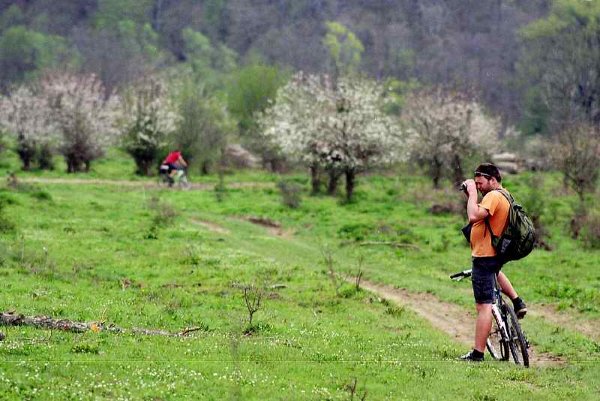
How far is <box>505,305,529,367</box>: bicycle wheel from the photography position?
439 inches

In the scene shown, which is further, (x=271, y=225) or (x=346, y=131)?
(x=346, y=131)

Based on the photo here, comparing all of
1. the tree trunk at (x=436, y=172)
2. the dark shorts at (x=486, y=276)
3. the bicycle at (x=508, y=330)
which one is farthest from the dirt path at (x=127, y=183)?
the dark shorts at (x=486, y=276)

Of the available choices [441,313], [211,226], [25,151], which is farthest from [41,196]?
[441,313]

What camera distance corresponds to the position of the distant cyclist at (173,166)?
4253 centimetres

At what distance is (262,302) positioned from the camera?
16266 millimetres

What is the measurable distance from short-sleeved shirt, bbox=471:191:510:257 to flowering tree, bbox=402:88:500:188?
104 feet

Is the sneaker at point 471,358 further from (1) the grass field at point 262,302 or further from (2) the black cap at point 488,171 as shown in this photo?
(2) the black cap at point 488,171

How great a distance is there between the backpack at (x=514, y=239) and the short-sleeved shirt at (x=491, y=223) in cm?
5

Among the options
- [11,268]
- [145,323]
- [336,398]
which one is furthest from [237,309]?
[336,398]

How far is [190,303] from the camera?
51.7ft

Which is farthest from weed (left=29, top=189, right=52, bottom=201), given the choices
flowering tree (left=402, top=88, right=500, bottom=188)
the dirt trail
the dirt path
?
flowering tree (left=402, top=88, right=500, bottom=188)

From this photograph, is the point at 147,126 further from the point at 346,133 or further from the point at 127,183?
the point at 346,133

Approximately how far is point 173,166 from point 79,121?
28.1 feet

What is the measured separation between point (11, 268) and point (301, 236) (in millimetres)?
12541
